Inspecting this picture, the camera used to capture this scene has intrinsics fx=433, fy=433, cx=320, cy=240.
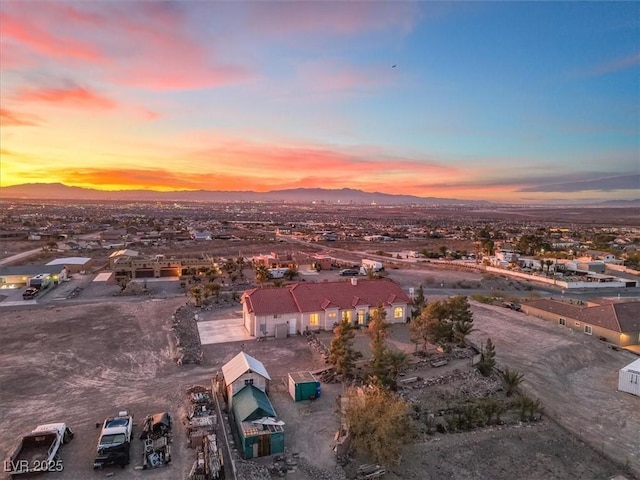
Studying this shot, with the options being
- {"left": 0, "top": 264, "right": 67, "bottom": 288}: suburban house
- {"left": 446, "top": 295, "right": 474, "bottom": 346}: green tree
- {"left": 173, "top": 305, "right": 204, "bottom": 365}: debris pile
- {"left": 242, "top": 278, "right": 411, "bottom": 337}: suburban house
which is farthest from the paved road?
{"left": 446, "top": 295, "right": 474, "bottom": 346}: green tree

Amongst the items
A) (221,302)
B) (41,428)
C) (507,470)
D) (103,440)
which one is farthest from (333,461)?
(221,302)

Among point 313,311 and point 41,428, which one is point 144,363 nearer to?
point 41,428

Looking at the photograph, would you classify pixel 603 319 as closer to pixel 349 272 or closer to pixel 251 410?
pixel 251 410

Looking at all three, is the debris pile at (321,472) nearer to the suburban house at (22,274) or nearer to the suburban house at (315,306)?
the suburban house at (315,306)

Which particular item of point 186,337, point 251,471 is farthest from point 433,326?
point 186,337

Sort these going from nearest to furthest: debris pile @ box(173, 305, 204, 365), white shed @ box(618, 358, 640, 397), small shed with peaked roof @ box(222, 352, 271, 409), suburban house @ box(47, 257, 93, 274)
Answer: small shed with peaked roof @ box(222, 352, 271, 409), white shed @ box(618, 358, 640, 397), debris pile @ box(173, 305, 204, 365), suburban house @ box(47, 257, 93, 274)

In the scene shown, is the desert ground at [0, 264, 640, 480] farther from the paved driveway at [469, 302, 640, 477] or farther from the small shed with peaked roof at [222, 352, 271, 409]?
the small shed with peaked roof at [222, 352, 271, 409]

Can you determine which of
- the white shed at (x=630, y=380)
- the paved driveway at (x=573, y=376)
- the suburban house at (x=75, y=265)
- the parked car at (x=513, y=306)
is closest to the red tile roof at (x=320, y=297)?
the paved driveway at (x=573, y=376)
